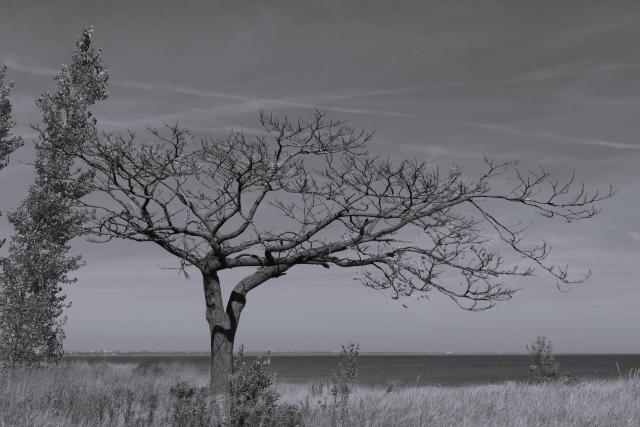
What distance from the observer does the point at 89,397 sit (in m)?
12.6

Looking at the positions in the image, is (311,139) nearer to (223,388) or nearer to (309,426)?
(223,388)

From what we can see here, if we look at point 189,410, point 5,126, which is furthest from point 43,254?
point 189,410

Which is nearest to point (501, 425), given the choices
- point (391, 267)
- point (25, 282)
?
point (391, 267)

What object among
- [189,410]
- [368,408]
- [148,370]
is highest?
[189,410]

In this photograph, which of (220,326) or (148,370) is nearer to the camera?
(220,326)

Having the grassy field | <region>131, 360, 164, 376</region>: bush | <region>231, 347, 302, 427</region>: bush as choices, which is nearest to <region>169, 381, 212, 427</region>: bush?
the grassy field

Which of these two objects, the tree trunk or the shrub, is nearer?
the shrub

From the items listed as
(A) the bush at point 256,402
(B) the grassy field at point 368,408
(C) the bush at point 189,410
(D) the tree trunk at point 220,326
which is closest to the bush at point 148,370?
(B) the grassy field at point 368,408

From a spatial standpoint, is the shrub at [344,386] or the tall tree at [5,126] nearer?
the shrub at [344,386]

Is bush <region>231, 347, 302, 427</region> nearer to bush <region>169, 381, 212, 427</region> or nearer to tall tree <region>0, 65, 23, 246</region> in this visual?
bush <region>169, 381, 212, 427</region>

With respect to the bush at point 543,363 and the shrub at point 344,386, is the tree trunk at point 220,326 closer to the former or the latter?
the shrub at point 344,386

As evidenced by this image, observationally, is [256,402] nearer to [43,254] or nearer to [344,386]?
[344,386]

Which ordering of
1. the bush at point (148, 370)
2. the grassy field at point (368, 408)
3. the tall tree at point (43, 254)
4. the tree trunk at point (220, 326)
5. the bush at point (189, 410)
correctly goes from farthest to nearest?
the bush at point (148, 370)
the tall tree at point (43, 254)
the tree trunk at point (220, 326)
the grassy field at point (368, 408)
the bush at point (189, 410)

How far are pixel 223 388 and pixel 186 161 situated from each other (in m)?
5.59
